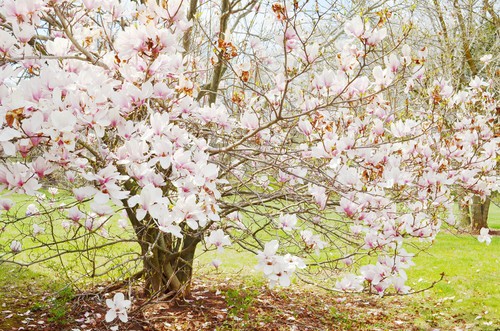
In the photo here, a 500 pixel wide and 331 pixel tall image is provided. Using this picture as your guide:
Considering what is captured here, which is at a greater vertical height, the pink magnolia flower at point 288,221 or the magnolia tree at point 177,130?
the magnolia tree at point 177,130

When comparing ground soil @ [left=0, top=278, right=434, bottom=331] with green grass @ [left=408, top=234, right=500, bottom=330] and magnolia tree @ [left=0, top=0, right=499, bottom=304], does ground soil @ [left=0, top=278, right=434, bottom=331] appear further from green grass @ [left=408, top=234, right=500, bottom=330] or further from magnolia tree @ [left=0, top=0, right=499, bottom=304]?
magnolia tree @ [left=0, top=0, right=499, bottom=304]

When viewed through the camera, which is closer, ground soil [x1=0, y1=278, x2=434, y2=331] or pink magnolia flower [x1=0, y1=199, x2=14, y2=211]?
pink magnolia flower [x1=0, y1=199, x2=14, y2=211]

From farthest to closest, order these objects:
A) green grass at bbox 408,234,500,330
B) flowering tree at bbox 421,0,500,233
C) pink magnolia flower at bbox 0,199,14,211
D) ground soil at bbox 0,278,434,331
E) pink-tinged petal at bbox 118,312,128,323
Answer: flowering tree at bbox 421,0,500,233
green grass at bbox 408,234,500,330
ground soil at bbox 0,278,434,331
pink magnolia flower at bbox 0,199,14,211
pink-tinged petal at bbox 118,312,128,323

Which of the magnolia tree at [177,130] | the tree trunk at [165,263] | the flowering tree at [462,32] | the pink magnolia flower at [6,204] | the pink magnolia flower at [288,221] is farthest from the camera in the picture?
the flowering tree at [462,32]

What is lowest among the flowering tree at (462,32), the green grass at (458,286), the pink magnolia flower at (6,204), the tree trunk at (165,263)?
the green grass at (458,286)

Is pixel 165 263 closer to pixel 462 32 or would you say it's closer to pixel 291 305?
pixel 291 305

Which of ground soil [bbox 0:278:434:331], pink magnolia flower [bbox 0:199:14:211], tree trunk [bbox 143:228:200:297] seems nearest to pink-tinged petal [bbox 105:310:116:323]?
pink magnolia flower [bbox 0:199:14:211]

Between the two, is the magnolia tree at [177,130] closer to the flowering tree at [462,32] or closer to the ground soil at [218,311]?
the ground soil at [218,311]

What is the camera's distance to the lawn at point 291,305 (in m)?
4.74

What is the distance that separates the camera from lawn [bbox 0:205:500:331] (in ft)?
15.6

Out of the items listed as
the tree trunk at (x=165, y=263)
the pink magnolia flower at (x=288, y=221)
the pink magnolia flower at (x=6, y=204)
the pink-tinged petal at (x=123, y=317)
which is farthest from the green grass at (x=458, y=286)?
the pink magnolia flower at (x=6, y=204)

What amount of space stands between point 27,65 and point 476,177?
335 cm

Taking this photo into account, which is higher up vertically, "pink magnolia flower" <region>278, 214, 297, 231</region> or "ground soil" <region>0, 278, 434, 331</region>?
"pink magnolia flower" <region>278, 214, 297, 231</region>

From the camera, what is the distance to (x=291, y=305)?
5.59 meters
